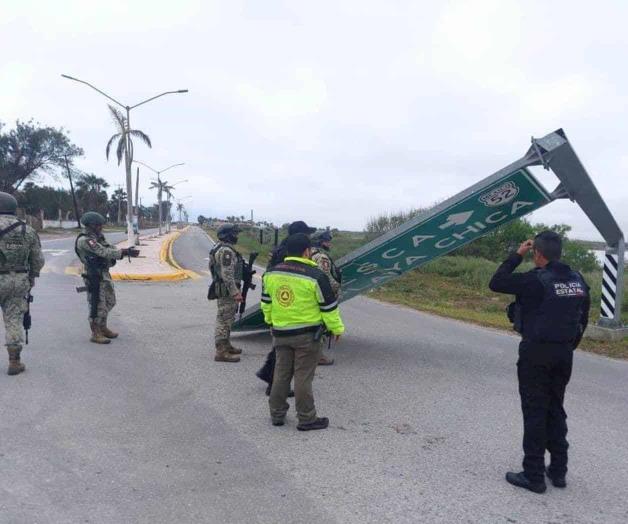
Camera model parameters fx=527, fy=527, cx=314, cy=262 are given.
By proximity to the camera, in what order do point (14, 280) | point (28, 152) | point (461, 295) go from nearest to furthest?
point (14, 280)
point (461, 295)
point (28, 152)

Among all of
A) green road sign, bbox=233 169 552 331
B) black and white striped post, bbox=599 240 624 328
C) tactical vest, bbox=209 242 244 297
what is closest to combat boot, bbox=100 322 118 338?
green road sign, bbox=233 169 552 331

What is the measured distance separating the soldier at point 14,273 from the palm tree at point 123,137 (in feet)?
68.9

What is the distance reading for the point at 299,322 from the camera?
4492mm

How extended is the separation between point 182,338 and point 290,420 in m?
3.60

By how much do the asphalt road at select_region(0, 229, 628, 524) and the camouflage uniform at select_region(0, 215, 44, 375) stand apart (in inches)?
15.7

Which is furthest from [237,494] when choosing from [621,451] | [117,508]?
[621,451]

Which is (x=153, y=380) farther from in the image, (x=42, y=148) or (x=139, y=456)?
(x=42, y=148)

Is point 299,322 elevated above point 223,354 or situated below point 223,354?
above

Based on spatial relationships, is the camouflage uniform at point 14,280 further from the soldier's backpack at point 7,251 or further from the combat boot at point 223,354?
the combat boot at point 223,354

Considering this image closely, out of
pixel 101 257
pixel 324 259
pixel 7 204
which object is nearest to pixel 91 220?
pixel 101 257

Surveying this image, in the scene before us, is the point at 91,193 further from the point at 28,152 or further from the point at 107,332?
the point at 107,332

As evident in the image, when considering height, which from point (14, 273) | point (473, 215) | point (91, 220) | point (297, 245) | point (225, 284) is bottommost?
point (225, 284)

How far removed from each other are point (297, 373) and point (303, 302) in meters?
0.62

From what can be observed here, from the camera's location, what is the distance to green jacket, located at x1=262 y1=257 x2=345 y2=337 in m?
4.49
